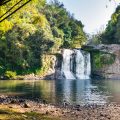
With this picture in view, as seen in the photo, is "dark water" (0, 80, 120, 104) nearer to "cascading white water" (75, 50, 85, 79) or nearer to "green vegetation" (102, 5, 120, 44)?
"cascading white water" (75, 50, 85, 79)

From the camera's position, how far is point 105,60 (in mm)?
92250

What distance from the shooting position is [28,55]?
7925cm

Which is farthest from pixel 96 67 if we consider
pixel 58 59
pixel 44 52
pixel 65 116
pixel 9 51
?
pixel 65 116

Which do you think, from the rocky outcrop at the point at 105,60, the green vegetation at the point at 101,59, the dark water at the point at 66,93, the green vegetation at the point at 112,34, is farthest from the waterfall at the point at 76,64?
the dark water at the point at 66,93

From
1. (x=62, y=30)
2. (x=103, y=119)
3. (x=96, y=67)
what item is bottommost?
(x=103, y=119)

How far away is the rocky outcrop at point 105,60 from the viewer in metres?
90.4

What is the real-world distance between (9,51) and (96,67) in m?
25.2

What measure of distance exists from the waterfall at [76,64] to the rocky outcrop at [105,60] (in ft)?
5.59

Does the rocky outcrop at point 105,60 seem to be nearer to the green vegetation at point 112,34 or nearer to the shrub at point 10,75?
the green vegetation at point 112,34

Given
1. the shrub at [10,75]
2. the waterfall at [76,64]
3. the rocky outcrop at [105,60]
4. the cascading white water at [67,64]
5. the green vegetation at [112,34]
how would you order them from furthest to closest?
the green vegetation at [112,34]
the rocky outcrop at [105,60]
the waterfall at [76,64]
the cascading white water at [67,64]
the shrub at [10,75]

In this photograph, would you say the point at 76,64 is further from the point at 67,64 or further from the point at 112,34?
the point at 112,34

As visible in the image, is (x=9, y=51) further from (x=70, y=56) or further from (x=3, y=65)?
(x=70, y=56)

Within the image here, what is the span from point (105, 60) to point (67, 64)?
1023 centimetres

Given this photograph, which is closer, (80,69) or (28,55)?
(28,55)
